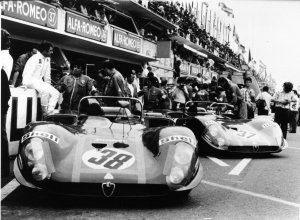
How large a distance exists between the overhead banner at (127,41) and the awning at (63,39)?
7.7 inches

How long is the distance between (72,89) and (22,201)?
413 cm

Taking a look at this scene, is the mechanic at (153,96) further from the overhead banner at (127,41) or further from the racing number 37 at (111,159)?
the overhead banner at (127,41)

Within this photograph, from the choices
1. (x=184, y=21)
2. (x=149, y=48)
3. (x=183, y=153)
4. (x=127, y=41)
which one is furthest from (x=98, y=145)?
(x=184, y=21)

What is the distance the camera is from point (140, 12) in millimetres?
21984

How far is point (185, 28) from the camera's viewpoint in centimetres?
2839

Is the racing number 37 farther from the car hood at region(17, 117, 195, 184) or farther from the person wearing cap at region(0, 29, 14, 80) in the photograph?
the person wearing cap at region(0, 29, 14, 80)

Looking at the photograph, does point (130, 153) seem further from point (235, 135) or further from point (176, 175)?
point (235, 135)

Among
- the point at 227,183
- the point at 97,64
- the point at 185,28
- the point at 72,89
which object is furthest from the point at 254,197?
the point at 185,28

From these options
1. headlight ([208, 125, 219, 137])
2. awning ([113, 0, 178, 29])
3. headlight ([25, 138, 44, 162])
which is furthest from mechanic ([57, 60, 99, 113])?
awning ([113, 0, 178, 29])

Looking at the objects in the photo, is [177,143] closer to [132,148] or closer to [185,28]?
[132,148]

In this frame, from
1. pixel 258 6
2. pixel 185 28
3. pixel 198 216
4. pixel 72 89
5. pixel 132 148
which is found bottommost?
pixel 198 216

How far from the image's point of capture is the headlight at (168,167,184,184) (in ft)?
12.2

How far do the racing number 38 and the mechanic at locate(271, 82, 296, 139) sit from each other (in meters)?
7.28

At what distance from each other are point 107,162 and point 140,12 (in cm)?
1890
